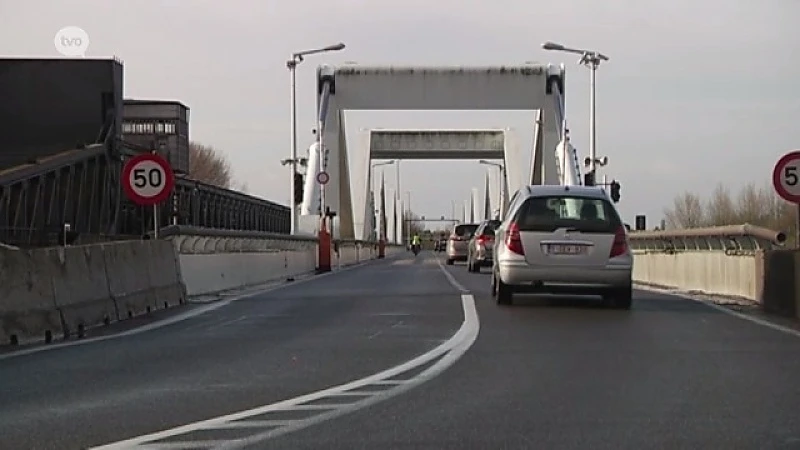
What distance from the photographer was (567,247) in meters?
16.3

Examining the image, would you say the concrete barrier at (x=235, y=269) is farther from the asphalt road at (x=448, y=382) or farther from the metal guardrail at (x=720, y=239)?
the metal guardrail at (x=720, y=239)

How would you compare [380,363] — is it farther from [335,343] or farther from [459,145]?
[459,145]

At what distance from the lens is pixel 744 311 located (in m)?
16.7

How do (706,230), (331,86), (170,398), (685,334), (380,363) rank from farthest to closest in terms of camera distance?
(331,86), (706,230), (685,334), (380,363), (170,398)

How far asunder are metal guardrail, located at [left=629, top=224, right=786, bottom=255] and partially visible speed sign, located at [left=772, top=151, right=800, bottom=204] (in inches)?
72.6

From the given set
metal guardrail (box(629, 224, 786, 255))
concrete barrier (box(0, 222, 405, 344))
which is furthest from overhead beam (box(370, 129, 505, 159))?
concrete barrier (box(0, 222, 405, 344))

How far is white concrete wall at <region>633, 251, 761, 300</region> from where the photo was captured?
19.3 m

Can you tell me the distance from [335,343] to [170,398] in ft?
12.0

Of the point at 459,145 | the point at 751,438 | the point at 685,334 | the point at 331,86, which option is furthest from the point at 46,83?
the point at 459,145

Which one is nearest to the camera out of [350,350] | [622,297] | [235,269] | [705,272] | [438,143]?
[350,350]

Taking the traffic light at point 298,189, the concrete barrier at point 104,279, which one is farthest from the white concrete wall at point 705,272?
the traffic light at point 298,189

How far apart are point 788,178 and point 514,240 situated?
12.9 feet

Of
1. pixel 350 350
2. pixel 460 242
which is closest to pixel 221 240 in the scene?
pixel 350 350

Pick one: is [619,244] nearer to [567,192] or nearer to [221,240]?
[567,192]
